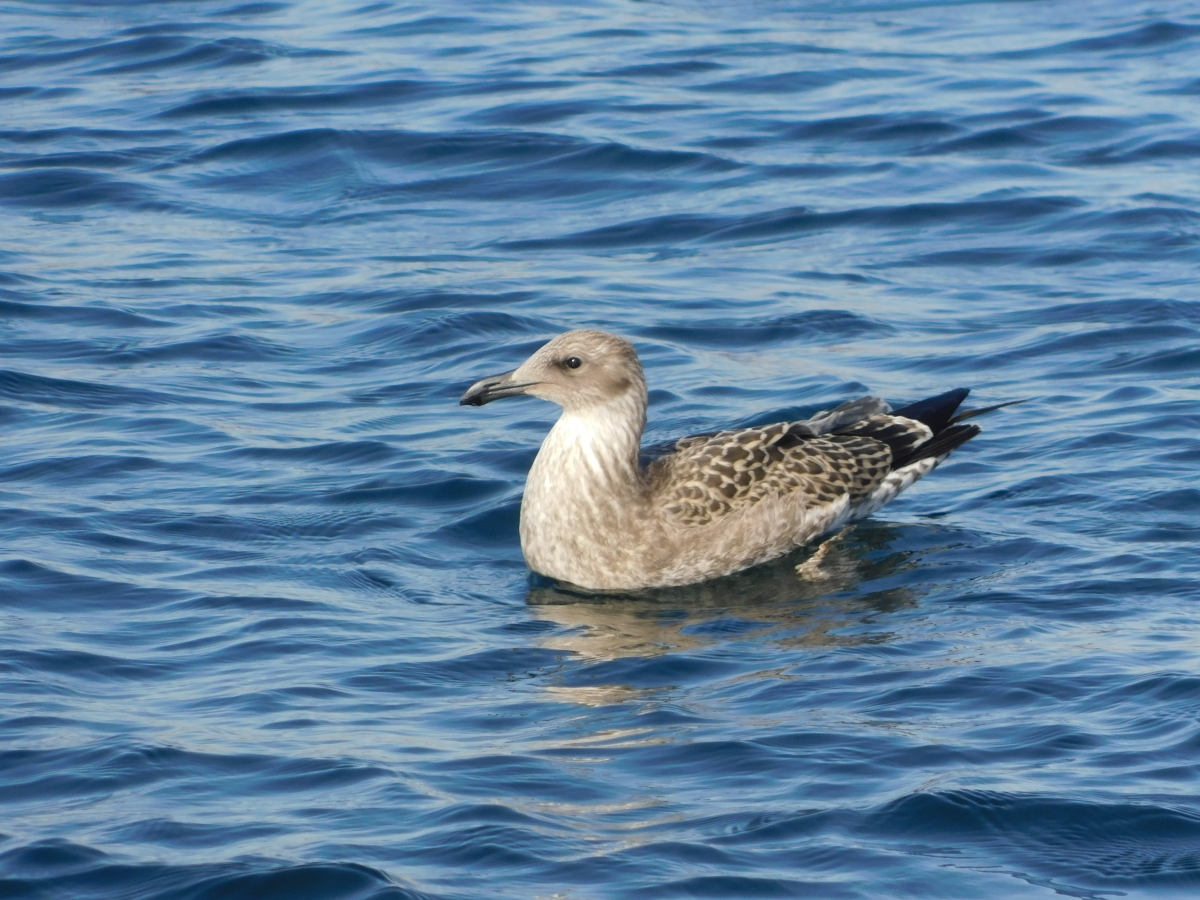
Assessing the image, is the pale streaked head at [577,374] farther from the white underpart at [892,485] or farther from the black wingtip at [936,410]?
the black wingtip at [936,410]

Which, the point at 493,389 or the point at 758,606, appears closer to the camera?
the point at 758,606

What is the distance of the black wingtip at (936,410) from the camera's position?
1143 centimetres

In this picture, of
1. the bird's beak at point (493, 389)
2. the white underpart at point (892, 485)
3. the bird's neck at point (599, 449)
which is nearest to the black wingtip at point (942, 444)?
the white underpart at point (892, 485)

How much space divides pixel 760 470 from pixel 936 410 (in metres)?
1.31

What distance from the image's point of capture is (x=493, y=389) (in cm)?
1016

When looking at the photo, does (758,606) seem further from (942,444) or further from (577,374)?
(942,444)

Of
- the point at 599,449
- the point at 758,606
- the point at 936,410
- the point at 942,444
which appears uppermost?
the point at 599,449

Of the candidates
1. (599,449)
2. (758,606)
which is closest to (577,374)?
(599,449)

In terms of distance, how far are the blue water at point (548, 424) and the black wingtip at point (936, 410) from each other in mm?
448

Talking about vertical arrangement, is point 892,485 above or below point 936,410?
below

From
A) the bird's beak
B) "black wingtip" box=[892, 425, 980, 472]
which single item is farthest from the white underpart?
the bird's beak

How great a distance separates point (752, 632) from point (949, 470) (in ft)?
10.2

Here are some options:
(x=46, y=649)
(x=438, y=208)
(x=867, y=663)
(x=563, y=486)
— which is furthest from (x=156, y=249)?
(x=867, y=663)

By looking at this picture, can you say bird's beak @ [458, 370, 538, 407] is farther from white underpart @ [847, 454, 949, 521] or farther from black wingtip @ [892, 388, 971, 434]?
black wingtip @ [892, 388, 971, 434]
